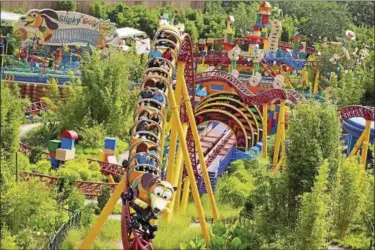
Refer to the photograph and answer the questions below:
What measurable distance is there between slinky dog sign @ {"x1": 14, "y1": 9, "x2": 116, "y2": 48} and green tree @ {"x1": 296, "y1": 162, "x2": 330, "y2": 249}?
20593 mm

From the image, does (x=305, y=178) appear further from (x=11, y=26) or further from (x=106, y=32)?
(x=11, y=26)

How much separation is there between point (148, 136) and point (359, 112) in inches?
232

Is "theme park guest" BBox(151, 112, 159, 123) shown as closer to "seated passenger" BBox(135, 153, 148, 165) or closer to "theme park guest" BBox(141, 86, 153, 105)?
"theme park guest" BBox(141, 86, 153, 105)

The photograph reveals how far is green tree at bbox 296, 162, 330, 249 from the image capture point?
31.5 ft

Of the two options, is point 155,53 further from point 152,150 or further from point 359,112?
point 359,112

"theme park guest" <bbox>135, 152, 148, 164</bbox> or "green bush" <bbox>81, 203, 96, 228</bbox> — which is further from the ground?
"theme park guest" <bbox>135, 152, 148, 164</bbox>

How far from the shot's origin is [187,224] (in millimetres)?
13234

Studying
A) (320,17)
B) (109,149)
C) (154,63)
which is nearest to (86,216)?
(154,63)

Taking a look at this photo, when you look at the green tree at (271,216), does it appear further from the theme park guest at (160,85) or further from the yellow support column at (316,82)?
the yellow support column at (316,82)

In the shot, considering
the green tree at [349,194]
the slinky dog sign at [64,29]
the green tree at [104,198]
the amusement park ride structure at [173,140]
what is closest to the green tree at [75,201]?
the green tree at [104,198]

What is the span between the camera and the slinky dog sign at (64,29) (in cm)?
2814

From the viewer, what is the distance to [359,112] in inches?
577

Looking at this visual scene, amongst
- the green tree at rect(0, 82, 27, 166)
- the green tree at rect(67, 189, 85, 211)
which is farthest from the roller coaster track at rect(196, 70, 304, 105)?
the green tree at rect(0, 82, 27, 166)

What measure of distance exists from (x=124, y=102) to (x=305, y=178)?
1170 cm
